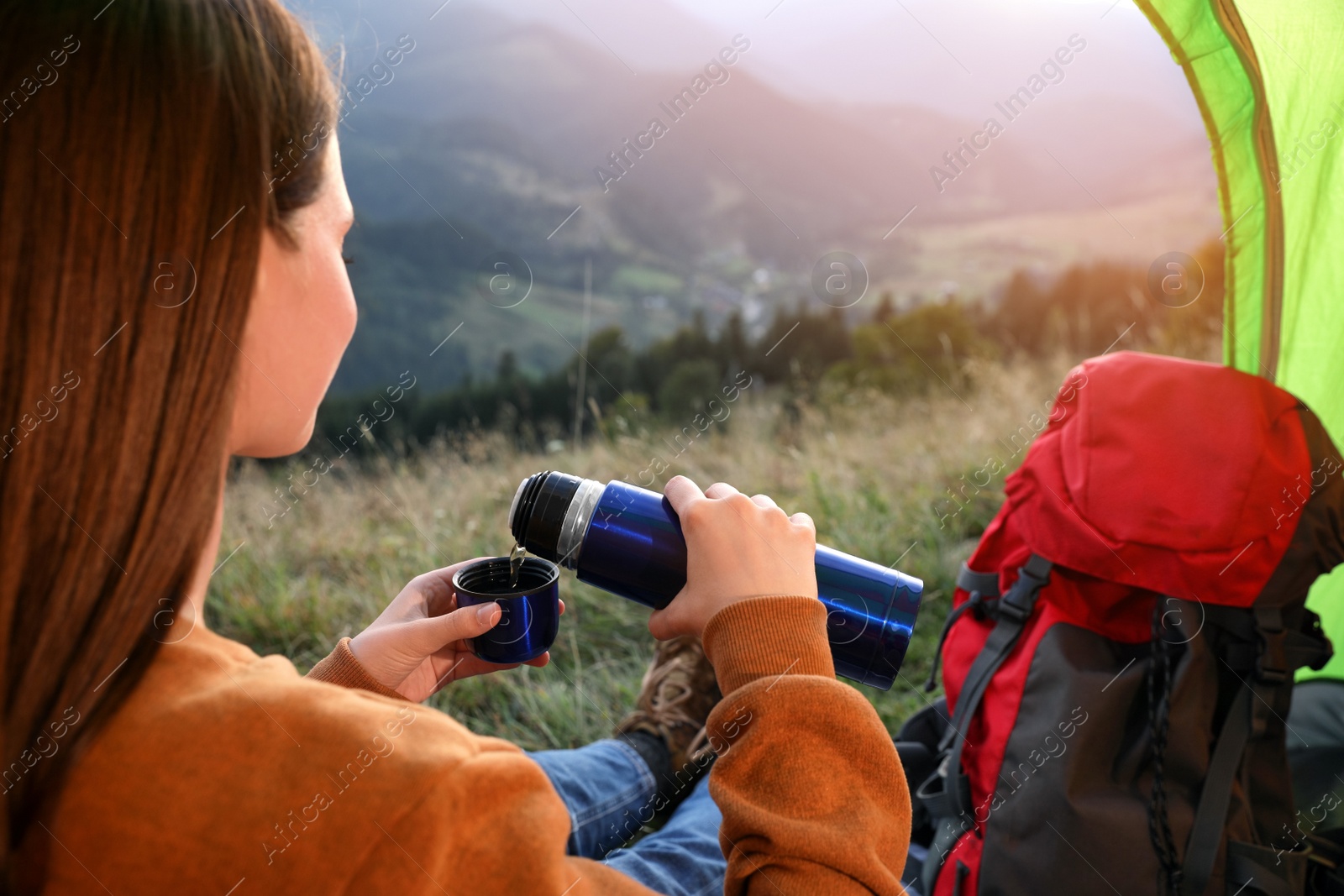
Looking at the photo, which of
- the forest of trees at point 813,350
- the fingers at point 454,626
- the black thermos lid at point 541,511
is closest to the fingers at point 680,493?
the black thermos lid at point 541,511

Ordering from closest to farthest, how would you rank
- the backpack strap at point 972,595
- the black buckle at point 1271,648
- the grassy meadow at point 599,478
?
1. the black buckle at point 1271,648
2. the backpack strap at point 972,595
3. the grassy meadow at point 599,478

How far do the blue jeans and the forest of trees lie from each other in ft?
14.2

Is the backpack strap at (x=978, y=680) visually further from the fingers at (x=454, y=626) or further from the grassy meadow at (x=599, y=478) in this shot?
the fingers at (x=454, y=626)

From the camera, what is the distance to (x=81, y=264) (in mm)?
644

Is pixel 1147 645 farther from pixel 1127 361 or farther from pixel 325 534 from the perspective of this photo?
pixel 325 534

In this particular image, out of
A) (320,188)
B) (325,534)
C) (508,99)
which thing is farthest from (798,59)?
(320,188)

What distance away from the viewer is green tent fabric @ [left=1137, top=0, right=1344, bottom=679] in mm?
1567

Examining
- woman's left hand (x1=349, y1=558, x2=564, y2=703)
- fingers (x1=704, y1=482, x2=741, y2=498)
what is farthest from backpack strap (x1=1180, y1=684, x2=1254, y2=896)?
woman's left hand (x1=349, y1=558, x2=564, y2=703)

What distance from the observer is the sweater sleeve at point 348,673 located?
3.88ft

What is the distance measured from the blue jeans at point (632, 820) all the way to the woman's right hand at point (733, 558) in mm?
A: 357

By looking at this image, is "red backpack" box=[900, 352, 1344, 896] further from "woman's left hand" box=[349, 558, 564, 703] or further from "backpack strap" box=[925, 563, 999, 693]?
"woman's left hand" box=[349, 558, 564, 703]

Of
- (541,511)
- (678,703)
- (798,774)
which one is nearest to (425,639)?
(541,511)

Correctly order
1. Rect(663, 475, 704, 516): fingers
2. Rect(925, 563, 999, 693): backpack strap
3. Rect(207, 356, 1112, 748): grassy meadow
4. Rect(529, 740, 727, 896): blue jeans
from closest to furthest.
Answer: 1. Rect(663, 475, 704, 516): fingers
2. Rect(529, 740, 727, 896): blue jeans
3. Rect(925, 563, 999, 693): backpack strap
4. Rect(207, 356, 1112, 748): grassy meadow

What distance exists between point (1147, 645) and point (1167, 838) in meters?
0.33
